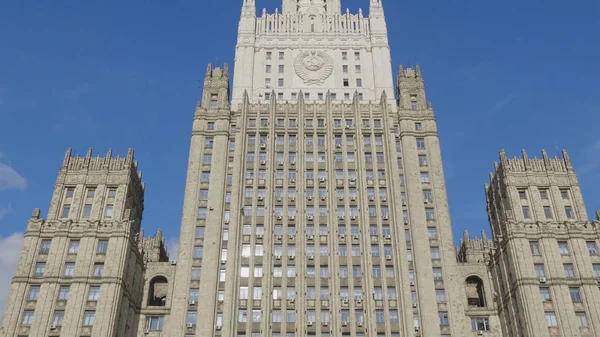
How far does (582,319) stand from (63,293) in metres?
52.2

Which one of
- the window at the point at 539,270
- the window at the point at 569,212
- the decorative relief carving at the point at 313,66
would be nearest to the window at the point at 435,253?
the window at the point at 539,270

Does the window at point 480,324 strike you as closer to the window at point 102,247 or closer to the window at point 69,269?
the window at point 102,247

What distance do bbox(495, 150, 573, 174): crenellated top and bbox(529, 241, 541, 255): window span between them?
9879mm

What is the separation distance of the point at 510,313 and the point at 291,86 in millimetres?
42432

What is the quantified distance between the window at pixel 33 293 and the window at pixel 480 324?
4603cm

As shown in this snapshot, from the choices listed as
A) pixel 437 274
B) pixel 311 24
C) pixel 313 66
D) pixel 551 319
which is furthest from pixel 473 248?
pixel 311 24

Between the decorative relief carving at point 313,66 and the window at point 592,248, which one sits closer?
the window at point 592,248

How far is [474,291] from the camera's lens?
78875mm

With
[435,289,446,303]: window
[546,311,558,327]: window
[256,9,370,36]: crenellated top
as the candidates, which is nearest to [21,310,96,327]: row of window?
[435,289,446,303]: window

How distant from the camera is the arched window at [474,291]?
7781 cm

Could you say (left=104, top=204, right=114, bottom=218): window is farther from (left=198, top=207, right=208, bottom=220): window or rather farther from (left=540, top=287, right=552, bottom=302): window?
(left=540, top=287, right=552, bottom=302): window

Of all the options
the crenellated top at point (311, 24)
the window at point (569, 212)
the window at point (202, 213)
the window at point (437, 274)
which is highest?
the crenellated top at point (311, 24)

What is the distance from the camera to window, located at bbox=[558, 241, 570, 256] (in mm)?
70262

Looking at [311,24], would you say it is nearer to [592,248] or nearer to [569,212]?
[569,212]
